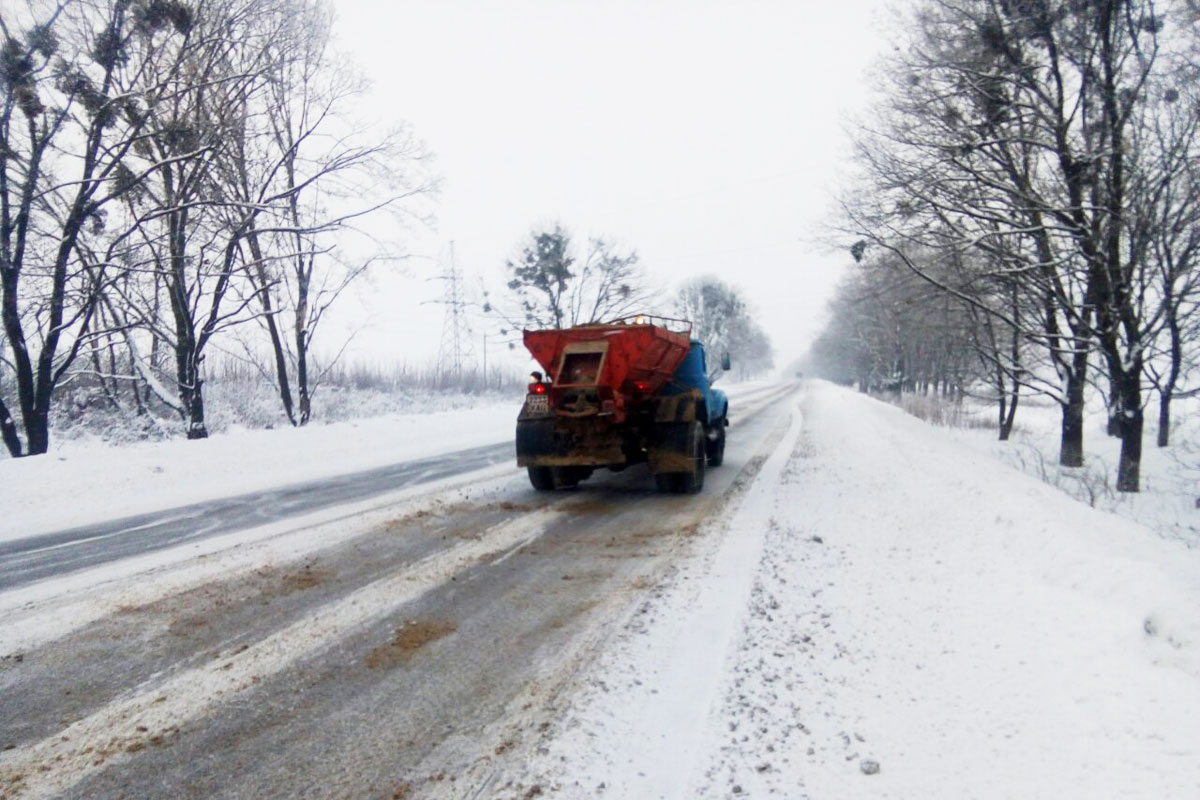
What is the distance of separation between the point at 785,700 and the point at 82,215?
47.3 feet

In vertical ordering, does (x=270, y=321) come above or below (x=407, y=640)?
above

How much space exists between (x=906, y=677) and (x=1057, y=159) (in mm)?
13099

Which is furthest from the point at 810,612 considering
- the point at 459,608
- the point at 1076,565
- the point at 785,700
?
the point at 459,608

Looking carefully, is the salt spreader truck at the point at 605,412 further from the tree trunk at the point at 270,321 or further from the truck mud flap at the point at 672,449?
the tree trunk at the point at 270,321

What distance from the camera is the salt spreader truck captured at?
9250mm

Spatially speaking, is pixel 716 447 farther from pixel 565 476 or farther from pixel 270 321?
pixel 270 321

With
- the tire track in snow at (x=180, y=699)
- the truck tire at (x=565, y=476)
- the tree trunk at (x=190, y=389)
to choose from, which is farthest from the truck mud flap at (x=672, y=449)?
the tree trunk at (x=190, y=389)

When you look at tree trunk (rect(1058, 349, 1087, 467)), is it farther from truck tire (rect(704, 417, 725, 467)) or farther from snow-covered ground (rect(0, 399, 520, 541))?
snow-covered ground (rect(0, 399, 520, 541))

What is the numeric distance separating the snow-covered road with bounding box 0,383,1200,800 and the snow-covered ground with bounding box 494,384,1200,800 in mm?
16

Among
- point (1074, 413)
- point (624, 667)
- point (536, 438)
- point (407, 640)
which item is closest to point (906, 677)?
point (624, 667)

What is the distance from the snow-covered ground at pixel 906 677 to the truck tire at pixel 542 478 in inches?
154

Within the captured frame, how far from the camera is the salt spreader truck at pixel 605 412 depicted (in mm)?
9250

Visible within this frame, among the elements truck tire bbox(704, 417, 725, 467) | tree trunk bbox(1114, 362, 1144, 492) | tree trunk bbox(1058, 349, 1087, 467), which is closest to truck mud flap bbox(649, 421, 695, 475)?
truck tire bbox(704, 417, 725, 467)

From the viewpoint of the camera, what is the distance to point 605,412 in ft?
30.0
